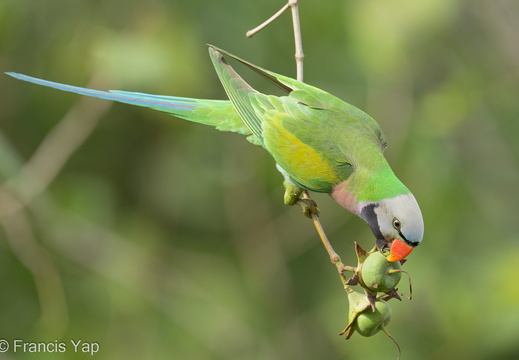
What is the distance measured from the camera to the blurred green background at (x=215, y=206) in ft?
14.3

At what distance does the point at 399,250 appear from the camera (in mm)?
2738

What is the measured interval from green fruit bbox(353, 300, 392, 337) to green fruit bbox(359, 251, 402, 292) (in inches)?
3.2

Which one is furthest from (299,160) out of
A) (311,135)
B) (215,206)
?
(215,206)

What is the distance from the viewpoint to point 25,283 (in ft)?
14.9

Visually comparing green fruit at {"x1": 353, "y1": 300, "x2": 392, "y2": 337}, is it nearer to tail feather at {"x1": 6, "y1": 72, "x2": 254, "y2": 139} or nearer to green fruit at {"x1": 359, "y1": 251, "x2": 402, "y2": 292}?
green fruit at {"x1": 359, "y1": 251, "x2": 402, "y2": 292}

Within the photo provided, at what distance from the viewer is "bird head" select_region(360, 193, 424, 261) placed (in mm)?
2760

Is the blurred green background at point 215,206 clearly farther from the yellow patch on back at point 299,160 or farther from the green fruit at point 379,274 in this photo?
Answer: the green fruit at point 379,274

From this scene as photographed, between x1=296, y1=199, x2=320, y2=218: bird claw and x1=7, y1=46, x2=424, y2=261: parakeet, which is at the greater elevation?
x1=7, y1=46, x2=424, y2=261: parakeet

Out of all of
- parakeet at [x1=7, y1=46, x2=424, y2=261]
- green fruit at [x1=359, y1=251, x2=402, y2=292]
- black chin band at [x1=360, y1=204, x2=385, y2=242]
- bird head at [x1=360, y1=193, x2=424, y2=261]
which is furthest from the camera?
parakeet at [x1=7, y1=46, x2=424, y2=261]

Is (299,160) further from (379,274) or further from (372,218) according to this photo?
(379,274)

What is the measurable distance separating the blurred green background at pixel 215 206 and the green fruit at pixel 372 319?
6.14ft

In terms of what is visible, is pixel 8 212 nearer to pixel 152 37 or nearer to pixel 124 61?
pixel 124 61

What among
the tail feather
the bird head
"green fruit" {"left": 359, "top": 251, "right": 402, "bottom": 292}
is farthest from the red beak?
the tail feather

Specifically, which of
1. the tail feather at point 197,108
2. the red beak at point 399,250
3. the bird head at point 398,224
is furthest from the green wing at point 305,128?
the red beak at point 399,250
